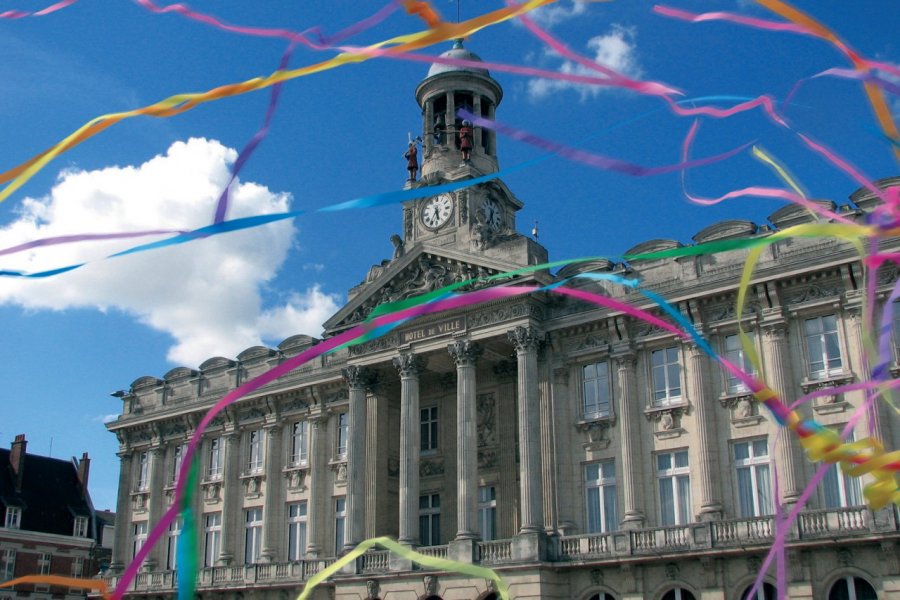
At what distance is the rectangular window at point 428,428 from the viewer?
42844 millimetres

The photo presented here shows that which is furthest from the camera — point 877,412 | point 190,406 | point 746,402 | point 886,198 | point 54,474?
point 54,474

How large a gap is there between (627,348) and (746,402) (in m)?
4.83

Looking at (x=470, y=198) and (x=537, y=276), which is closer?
(x=537, y=276)

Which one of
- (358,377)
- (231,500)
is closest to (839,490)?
(358,377)

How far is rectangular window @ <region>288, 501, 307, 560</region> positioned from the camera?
45656 mm

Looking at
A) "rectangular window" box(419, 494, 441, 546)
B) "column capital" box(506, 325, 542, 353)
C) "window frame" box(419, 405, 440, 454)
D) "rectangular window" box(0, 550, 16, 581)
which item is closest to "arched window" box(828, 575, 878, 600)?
"column capital" box(506, 325, 542, 353)

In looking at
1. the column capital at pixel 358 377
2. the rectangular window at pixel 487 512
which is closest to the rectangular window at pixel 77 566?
the column capital at pixel 358 377

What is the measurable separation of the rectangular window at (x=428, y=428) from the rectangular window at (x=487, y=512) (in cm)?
341

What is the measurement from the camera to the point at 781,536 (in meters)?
7.12

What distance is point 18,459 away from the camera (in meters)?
69.8

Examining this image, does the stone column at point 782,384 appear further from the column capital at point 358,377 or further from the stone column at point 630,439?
the column capital at point 358,377

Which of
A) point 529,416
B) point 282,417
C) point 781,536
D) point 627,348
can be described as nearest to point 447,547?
point 529,416

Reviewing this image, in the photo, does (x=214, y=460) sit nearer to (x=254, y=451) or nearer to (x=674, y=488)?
(x=254, y=451)

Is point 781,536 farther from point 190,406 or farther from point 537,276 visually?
point 190,406
